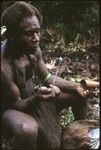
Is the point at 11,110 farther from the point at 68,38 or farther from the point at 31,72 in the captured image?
the point at 68,38

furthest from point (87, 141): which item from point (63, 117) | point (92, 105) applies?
point (92, 105)

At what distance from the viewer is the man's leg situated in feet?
12.6

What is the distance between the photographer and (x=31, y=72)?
4398mm

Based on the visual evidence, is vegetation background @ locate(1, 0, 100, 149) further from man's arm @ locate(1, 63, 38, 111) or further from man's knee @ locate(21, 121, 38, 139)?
man's knee @ locate(21, 121, 38, 139)

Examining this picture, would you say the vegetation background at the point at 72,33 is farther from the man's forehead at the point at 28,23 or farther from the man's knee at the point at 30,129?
the man's knee at the point at 30,129

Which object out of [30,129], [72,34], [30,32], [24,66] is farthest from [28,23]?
[72,34]

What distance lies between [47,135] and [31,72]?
605 millimetres

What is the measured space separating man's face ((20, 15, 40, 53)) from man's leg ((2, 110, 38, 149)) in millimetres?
600

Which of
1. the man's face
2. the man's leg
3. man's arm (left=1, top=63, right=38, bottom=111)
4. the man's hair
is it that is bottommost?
the man's leg

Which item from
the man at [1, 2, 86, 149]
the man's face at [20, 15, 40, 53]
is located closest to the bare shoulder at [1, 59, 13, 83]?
the man at [1, 2, 86, 149]

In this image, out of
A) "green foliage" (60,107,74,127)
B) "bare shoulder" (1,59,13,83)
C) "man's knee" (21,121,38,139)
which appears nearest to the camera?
"man's knee" (21,121,38,139)

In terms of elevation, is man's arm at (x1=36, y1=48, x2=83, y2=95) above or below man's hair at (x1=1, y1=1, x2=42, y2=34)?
below

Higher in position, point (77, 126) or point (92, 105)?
point (77, 126)

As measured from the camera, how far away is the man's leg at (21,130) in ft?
12.6
